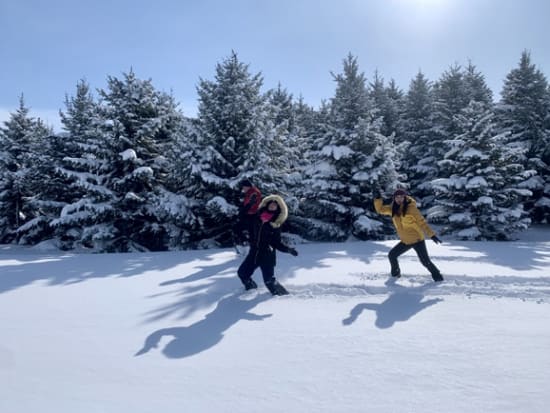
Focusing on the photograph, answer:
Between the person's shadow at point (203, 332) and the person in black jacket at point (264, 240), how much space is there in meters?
0.82

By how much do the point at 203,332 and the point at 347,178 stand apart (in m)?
14.4

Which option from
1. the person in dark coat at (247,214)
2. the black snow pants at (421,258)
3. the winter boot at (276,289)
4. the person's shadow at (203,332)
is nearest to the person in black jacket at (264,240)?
the person in dark coat at (247,214)

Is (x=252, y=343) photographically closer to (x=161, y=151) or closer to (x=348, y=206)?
(x=348, y=206)

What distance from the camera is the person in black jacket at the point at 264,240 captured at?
6.16m

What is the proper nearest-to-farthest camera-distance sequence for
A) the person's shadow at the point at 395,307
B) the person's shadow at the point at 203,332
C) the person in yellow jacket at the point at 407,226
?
the person's shadow at the point at 203,332
the person's shadow at the point at 395,307
the person in yellow jacket at the point at 407,226

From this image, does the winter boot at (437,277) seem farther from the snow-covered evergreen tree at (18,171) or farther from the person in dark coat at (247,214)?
the snow-covered evergreen tree at (18,171)

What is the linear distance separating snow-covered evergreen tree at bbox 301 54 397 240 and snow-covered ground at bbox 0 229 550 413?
384 inches

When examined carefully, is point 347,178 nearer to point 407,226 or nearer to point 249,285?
point 407,226

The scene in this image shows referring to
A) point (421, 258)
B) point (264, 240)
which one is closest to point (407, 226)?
point (421, 258)

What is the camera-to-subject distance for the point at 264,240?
626 centimetres

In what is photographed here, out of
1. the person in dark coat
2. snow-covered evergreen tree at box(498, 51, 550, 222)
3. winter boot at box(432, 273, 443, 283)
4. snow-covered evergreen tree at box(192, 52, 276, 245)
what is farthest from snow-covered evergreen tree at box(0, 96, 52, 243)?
snow-covered evergreen tree at box(498, 51, 550, 222)

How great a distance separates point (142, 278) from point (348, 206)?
39.2 feet

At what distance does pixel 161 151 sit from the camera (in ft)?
58.8

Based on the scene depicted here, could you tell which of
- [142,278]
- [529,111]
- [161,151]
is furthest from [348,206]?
[529,111]
